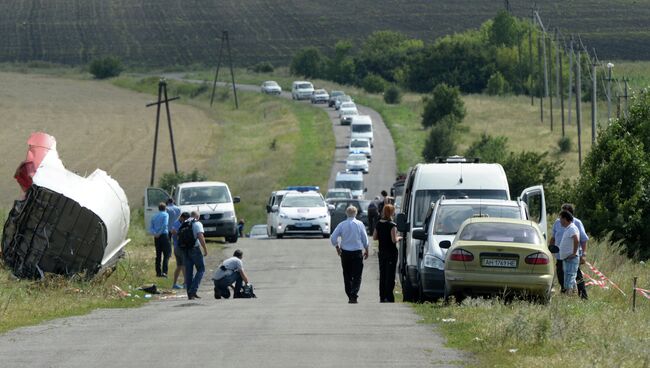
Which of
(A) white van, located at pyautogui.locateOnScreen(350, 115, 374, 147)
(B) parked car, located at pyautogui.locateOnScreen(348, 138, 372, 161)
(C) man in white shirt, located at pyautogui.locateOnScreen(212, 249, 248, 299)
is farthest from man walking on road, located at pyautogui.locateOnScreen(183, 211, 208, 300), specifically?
(A) white van, located at pyautogui.locateOnScreen(350, 115, 374, 147)

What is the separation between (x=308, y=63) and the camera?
15062cm

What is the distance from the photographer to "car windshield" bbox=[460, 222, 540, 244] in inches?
776

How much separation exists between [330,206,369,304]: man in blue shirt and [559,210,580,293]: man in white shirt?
305cm

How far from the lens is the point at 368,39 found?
16012cm

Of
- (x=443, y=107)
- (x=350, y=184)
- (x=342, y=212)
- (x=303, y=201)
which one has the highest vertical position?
(x=303, y=201)

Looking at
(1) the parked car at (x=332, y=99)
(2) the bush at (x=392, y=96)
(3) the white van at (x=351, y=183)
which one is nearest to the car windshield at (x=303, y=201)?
(3) the white van at (x=351, y=183)

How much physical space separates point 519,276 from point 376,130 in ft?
271

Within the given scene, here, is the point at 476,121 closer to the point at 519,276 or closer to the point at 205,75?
the point at 205,75

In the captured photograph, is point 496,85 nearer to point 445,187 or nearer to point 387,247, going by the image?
point 445,187

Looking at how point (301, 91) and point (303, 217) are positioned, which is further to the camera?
point (301, 91)

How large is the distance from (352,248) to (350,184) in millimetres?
43471

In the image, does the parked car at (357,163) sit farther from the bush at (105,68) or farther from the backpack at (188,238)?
the bush at (105,68)

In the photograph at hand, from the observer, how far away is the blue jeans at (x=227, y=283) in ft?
79.7

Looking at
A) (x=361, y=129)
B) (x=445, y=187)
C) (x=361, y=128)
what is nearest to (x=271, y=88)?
(x=361, y=128)
